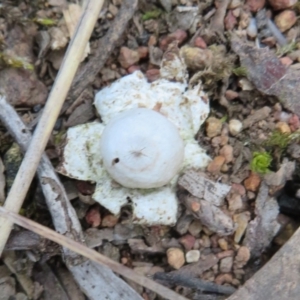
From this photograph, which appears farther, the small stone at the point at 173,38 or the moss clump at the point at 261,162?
the small stone at the point at 173,38

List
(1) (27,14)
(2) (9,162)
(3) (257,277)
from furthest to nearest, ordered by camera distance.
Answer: (1) (27,14)
(2) (9,162)
(3) (257,277)

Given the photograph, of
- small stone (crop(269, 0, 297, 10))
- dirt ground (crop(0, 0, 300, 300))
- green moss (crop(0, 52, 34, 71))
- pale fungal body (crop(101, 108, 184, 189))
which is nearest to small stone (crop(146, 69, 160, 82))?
dirt ground (crop(0, 0, 300, 300))

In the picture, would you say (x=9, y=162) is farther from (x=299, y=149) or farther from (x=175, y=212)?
(x=299, y=149)

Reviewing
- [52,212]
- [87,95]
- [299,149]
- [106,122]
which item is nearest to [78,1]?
[87,95]

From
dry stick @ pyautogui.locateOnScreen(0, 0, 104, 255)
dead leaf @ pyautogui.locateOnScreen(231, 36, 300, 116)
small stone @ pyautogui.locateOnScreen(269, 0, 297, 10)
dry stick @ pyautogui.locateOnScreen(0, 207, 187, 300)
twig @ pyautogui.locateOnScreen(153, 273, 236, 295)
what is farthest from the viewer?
small stone @ pyautogui.locateOnScreen(269, 0, 297, 10)

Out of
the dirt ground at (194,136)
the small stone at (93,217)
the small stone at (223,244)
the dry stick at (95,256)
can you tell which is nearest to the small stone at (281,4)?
the dirt ground at (194,136)

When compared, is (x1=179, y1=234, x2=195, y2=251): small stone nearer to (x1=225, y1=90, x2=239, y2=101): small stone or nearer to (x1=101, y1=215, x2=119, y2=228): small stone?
(x1=101, y1=215, x2=119, y2=228): small stone

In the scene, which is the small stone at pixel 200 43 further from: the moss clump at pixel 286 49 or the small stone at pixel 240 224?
the small stone at pixel 240 224
